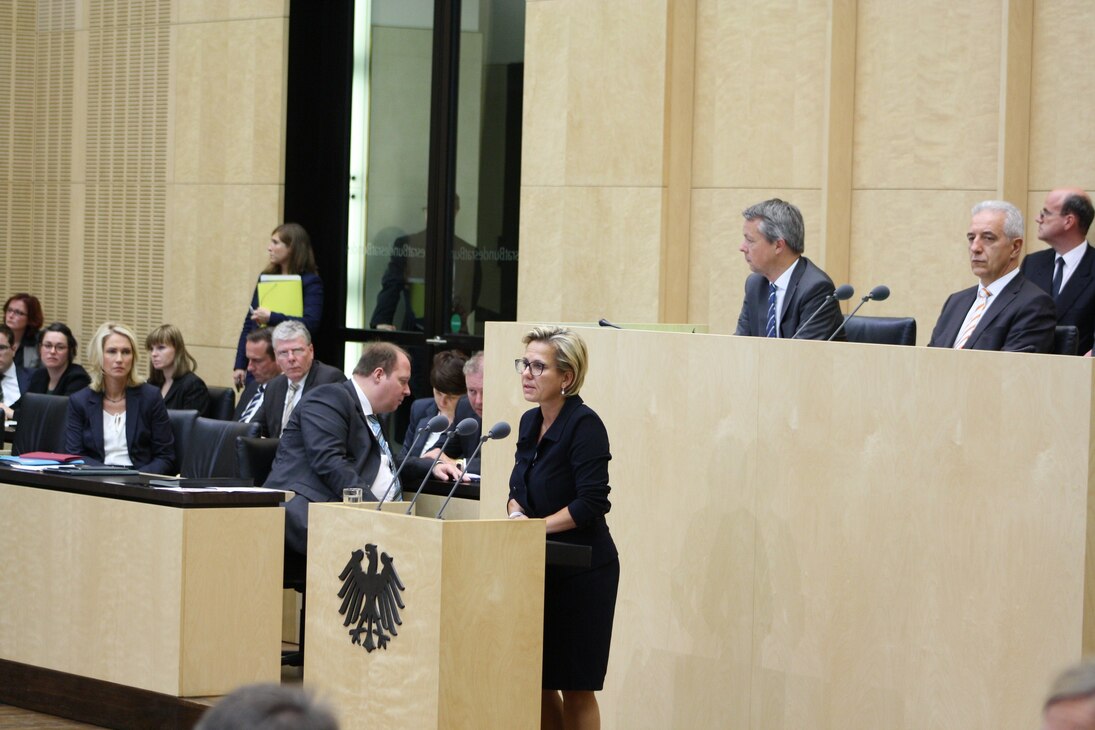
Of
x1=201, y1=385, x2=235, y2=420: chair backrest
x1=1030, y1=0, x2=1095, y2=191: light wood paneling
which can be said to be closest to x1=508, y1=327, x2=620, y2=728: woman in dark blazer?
x1=1030, y1=0, x2=1095, y2=191: light wood paneling

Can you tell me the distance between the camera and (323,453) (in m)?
5.77

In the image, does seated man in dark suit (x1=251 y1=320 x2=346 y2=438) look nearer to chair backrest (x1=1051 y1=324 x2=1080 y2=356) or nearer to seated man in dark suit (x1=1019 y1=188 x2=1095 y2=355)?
seated man in dark suit (x1=1019 y1=188 x2=1095 y2=355)

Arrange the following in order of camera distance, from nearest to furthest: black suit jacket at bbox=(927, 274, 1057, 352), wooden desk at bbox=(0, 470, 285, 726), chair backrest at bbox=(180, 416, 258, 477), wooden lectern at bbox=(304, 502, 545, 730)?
wooden lectern at bbox=(304, 502, 545, 730), black suit jacket at bbox=(927, 274, 1057, 352), wooden desk at bbox=(0, 470, 285, 726), chair backrest at bbox=(180, 416, 258, 477)

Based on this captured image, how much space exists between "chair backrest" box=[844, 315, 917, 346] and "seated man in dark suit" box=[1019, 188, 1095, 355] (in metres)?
0.81

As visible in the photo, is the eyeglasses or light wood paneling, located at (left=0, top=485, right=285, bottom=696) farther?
light wood paneling, located at (left=0, top=485, right=285, bottom=696)

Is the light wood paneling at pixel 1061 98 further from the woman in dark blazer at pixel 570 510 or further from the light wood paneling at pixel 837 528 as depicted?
the woman in dark blazer at pixel 570 510

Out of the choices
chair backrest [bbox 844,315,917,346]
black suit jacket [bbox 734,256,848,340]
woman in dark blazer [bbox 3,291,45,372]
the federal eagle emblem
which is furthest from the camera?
woman in dark blazer [bbox 3,291,45,372]

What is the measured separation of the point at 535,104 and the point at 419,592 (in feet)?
15.6

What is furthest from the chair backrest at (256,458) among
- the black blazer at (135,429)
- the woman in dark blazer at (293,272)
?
the woman in dark blazer at (293,272)

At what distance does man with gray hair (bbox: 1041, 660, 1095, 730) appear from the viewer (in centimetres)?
172

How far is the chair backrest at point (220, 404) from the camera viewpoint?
8836 mm

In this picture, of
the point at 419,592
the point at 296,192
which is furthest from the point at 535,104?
the point at 419,592

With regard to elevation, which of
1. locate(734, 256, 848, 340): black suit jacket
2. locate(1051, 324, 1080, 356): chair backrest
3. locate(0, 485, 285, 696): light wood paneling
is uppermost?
locate(734, 256, 848, 340): black suit jacket

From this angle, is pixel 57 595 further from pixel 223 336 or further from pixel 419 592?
pixel 223 336
